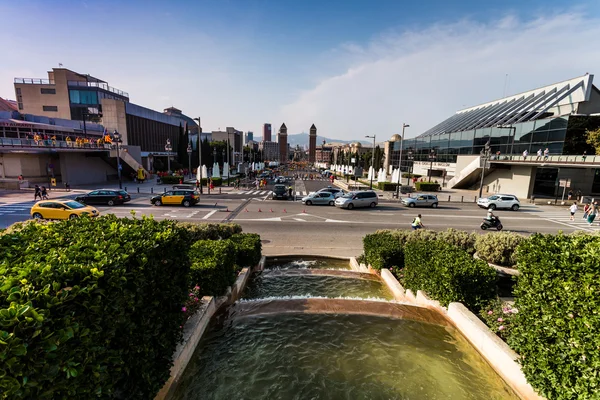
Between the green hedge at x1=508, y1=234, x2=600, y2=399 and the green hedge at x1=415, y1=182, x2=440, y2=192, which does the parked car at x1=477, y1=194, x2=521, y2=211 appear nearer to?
the green hedge at x1=415, y1=182, x2=440, y2=192

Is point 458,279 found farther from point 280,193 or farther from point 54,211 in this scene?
point 280,193

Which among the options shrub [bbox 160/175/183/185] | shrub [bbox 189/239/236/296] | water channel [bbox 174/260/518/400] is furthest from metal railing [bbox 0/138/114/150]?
water channel [bbox 174/260/518/400]

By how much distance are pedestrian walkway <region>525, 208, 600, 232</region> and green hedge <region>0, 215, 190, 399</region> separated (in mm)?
24790

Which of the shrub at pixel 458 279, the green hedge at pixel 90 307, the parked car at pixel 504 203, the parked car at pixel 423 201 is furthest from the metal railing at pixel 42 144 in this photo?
the parked car at pixel 504 203

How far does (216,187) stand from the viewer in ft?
127

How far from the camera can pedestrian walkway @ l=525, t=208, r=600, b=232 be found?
64.4ft

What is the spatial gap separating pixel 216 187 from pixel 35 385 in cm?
3783

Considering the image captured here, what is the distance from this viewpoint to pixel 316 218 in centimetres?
2058

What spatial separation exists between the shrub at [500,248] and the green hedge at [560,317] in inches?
228

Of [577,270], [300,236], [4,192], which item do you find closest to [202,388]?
[577,270]

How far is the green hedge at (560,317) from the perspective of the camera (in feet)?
11.3

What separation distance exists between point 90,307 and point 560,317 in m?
5.57

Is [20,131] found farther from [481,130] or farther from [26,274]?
[481,130]

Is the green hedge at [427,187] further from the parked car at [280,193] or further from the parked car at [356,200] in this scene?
the parked car at [280,193]
